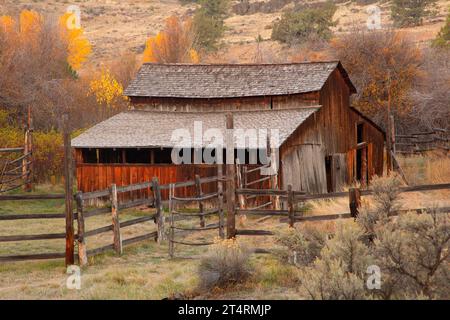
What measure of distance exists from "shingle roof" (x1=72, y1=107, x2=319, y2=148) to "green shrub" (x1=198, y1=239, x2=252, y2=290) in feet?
38.5

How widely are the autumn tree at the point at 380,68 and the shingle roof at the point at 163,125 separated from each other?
13.1 m

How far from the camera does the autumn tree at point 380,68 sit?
135ft

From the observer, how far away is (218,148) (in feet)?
82.5

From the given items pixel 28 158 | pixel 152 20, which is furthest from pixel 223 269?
pixel 152 20

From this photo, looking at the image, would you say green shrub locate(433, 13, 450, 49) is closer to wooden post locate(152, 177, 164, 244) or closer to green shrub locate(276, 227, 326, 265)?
wooden post locate(152, 177, 164, 244)

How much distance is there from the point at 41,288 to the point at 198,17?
A: 6457 centimetres

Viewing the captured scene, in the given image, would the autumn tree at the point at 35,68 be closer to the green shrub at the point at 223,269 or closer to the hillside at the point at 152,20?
the green shrub at the point at 223,269

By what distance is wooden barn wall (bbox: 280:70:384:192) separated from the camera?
26.3 meters

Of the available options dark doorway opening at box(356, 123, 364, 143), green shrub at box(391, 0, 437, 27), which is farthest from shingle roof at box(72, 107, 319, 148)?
green shrub at box(391, 0, 437, 27)

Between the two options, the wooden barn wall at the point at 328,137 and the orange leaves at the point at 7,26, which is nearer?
the wooden barn wall at the point at 328,137

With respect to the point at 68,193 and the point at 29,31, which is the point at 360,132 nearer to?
the point at 68,193

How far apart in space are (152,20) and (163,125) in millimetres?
82958

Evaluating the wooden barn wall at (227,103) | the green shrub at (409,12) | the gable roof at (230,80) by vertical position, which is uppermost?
the green shrub at (409,12)

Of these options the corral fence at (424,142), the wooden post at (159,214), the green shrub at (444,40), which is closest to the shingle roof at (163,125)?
the wooden post at (159,214)
